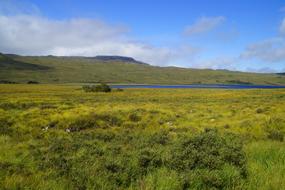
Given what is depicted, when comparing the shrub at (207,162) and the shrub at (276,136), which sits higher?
the shrub at (207,162)

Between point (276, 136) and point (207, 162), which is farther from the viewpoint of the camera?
point (276, 136)

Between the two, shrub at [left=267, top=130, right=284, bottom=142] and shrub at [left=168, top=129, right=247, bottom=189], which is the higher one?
shrub at [left=168, top=129, right=247, bottom=189]

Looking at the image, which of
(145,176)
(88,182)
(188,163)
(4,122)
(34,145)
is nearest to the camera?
(88,182)

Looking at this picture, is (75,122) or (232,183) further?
(75,122)

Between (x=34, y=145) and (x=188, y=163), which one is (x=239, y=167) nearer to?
(x=188, y=163)

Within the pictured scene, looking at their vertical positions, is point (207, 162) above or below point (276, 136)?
above

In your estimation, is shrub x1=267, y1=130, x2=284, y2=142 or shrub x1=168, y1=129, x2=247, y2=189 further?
shrub x1=267, y1=130, x2=284, y2=142


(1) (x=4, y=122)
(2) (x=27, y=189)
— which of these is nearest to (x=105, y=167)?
(2) (x=27, y=189)

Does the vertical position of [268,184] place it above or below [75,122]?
above

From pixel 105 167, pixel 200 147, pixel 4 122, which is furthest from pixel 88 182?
pixel 4 122

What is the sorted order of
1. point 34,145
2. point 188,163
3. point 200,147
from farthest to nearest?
point 34,145 < point 200,147 < point 188,163

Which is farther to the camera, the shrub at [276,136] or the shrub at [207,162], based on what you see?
the shrub at [276,136]

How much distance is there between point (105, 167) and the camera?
20.9ft

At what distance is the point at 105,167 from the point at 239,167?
3.07 meters
